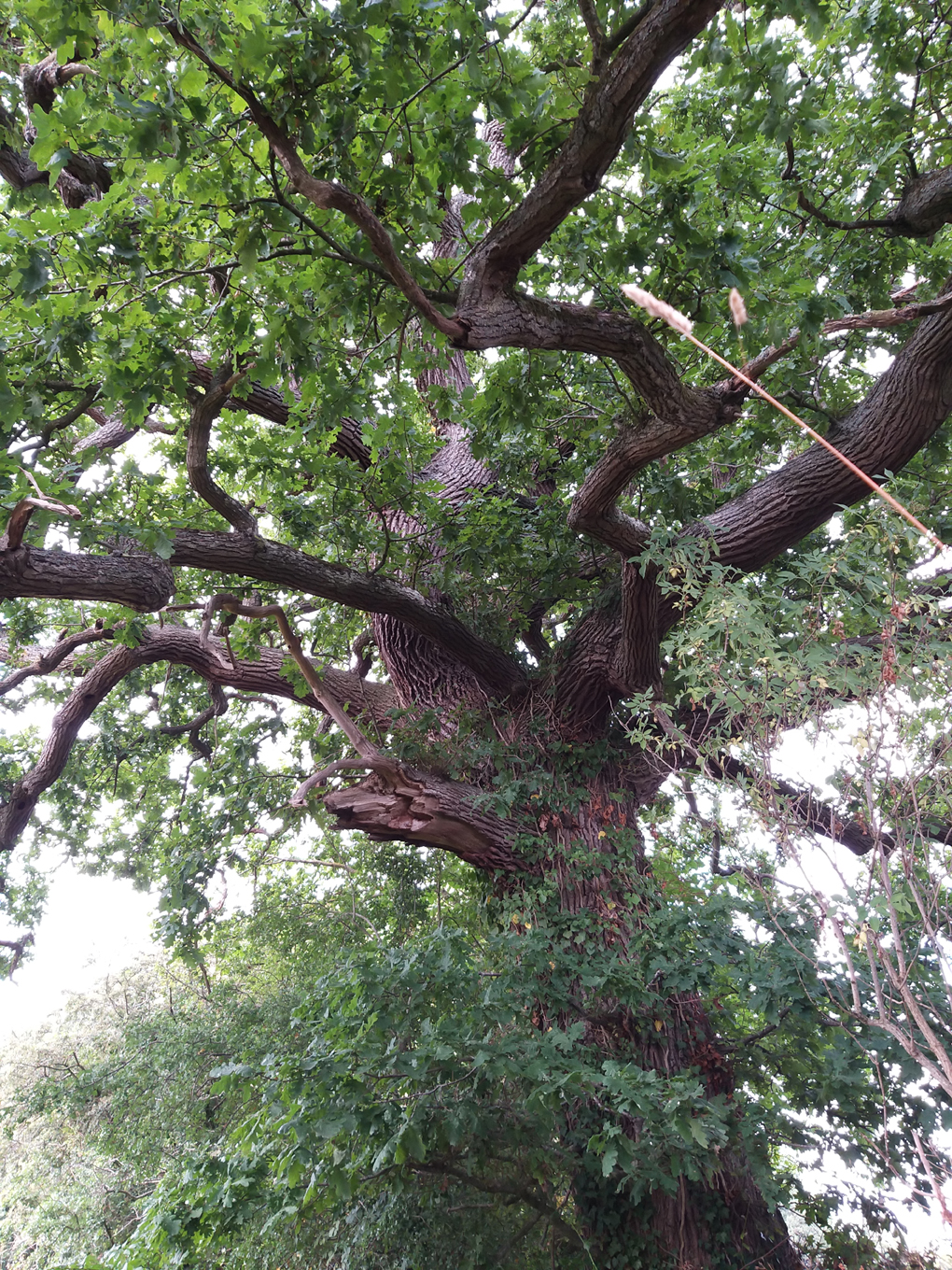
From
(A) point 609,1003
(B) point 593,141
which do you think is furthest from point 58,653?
(B) point 593,141

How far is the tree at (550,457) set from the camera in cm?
273

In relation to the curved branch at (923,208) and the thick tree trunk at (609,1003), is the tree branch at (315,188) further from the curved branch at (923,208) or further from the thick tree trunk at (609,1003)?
the thick tree trunk at (609,1003)

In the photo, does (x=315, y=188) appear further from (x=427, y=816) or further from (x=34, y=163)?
(x=427, y=816)

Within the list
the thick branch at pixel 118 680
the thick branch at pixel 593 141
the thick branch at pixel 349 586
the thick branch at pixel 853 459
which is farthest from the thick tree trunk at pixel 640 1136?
the thick branch at pixel 593 141

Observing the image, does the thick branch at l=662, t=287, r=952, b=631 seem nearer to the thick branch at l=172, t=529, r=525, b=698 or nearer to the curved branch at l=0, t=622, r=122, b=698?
the thick branch at l=172, t=529, r=525, b=698

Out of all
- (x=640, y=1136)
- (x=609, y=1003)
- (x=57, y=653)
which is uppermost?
(x=57, y=653)

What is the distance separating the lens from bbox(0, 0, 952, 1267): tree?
273 centimetres

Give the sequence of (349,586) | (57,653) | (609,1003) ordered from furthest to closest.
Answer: (57,653)
(349,586)
(609,1003)

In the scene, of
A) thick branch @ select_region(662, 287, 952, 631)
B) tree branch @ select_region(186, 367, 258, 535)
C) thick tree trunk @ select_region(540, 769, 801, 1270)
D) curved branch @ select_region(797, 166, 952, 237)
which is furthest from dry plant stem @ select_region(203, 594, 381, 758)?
curved branch @ select_region(797, 166, 952, 237)

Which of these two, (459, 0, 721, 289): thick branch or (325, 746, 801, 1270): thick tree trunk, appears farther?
(325, 746, 801, 1270): thick tree trunk

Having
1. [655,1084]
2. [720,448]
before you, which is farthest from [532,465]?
[655,1084]

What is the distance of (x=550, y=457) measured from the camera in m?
5.46

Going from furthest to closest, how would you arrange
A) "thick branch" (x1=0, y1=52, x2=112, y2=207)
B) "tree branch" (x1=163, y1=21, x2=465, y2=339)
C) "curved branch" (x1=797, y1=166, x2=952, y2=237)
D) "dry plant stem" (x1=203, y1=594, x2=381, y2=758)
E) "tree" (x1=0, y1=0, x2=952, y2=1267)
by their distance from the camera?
1. "dry plant stem" (x1=203, y1=594, x2=381, y2=758)
2. "curved branch" (x1=797, y1=166, x2=952, y2=237)
3. "thick branch" (x1=0, y1=52, x2=112, y2=207)
4. "tree" (x1=0, y1=0, x2=952, y2=1267)
5. "tree branch" (x1=163, y1=21, x2=465, y2=339)

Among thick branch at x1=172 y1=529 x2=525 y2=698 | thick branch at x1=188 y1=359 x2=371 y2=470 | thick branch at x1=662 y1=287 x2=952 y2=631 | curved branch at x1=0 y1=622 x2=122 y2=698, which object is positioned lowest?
thick branch at x1=662 y1=287 x2=952 y2=631
